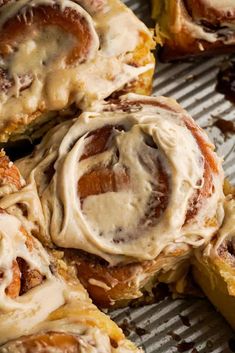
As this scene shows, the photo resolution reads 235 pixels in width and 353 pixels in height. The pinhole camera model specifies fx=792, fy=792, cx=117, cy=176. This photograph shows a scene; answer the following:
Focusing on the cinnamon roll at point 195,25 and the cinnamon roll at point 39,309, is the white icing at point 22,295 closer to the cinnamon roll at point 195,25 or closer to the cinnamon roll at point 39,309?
the cinnamon roll at point 39,309

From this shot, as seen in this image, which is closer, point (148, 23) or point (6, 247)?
point (6, 247)

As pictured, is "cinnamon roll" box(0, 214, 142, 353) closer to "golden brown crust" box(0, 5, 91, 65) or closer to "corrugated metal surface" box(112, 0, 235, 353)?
"corrugated metal surface" box(112, 0, 235, 353)

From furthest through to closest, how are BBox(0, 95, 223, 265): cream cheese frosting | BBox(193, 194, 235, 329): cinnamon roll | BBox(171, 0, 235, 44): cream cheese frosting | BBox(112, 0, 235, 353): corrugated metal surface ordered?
BBox(171, 0, 235, 44): cream cheese frosting
BBox(112, 0, 235, 353): corrugated metal surface
BBox(193, 194, 235, 329): cinnamon roll
BBox(0, 95, 223, 265): cream cheese frosting

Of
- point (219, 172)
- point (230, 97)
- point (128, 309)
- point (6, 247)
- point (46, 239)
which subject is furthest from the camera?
point (230, 97)

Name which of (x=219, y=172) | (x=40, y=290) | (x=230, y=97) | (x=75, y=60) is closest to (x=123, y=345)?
(x=40, y=290)

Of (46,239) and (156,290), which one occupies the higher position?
(46,239)

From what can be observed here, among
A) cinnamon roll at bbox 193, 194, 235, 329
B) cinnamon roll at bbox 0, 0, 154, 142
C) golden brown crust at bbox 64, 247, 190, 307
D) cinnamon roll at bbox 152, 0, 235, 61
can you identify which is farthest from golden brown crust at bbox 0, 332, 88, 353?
cinnamon roll at bbox 152, 0, 235, 61

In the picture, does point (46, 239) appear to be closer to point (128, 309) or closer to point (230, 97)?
point (128, 309)
